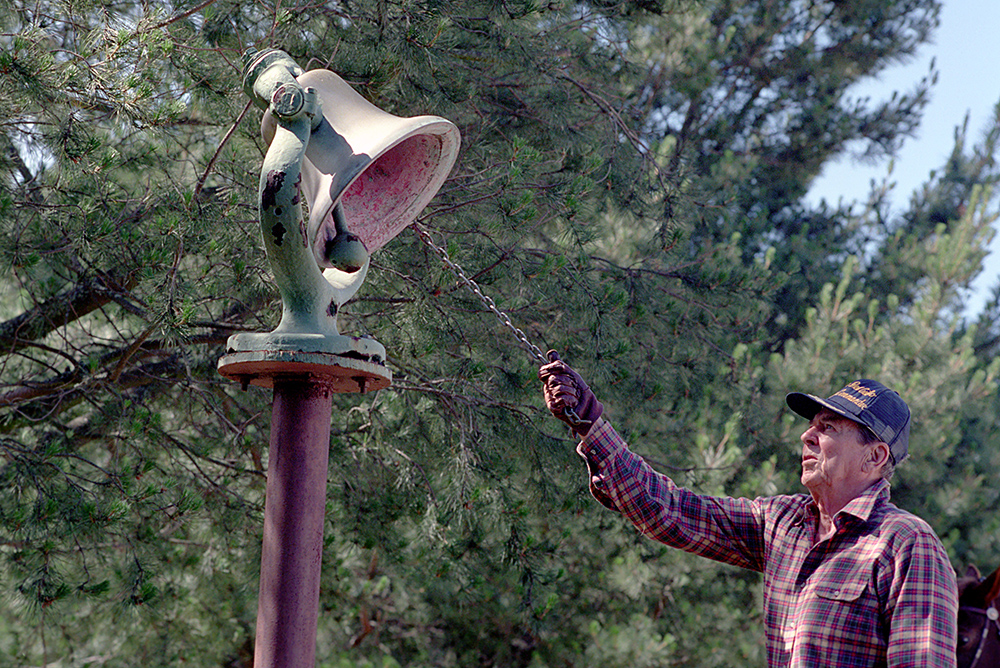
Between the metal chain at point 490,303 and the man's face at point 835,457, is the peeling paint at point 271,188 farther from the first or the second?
the man's face at point 835,457

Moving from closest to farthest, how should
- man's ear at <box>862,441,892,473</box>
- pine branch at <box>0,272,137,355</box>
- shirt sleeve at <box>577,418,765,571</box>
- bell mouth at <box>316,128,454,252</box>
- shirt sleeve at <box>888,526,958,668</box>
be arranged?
shirt sleeve at <box>888,526,958,668</box>, man's ear at <box>862,441,892,473</box>, shirt sleeve at <box>577,418,765,571</box>, bell mouth at <box>316,128,454,252</box>, pine branch at <box>0,272,137,355</box>

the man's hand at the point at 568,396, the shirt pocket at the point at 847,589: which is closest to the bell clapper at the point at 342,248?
the man's hand at the point at 568,396

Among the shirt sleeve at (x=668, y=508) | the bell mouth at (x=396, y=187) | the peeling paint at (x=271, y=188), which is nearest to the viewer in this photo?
the peeling paint at (x=271, y=188)

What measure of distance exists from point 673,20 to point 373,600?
188 inches

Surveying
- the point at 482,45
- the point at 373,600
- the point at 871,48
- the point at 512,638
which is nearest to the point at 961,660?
the point at 482,45

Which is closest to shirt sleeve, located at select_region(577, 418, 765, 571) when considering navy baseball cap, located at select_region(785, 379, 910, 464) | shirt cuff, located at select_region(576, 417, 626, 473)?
shirt cuff, located at select_region(576, 417, 626, 473)

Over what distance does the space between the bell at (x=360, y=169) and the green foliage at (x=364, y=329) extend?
878mm

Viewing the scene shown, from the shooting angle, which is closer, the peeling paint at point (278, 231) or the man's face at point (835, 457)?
the peeling paint at point (278, 231)

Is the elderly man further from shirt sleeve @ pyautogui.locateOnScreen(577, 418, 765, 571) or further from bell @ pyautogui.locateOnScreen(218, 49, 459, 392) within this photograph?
bell @ pyautogui.locateOnScreen(218, 49, 459, 392)

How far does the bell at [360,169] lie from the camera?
2104 mm

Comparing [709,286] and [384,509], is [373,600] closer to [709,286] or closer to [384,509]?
[384,509]

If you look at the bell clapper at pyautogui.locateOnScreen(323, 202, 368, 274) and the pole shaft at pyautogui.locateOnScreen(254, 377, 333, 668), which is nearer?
the pole shaft at pyautogui.locateOnScreen(254, 377, 333, 668)

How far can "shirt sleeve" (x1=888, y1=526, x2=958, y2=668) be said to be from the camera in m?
1.86

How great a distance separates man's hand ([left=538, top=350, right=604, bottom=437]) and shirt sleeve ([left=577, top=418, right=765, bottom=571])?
1.3 inches
